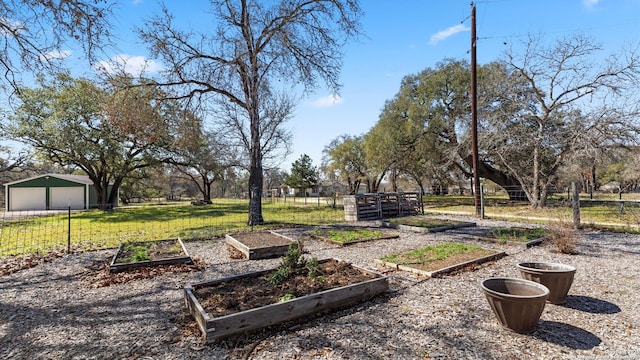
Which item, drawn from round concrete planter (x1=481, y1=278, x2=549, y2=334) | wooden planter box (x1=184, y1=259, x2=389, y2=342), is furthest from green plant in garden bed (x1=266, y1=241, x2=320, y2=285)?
round concrete planter (x1=481, y1=278, x2=549, y2=334)

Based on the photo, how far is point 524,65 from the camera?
13570mm

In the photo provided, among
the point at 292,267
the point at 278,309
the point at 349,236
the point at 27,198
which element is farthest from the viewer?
the point at 27,198

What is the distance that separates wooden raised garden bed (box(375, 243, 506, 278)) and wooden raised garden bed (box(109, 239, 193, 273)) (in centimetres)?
383

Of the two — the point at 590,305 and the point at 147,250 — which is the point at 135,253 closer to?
the point at 147,250

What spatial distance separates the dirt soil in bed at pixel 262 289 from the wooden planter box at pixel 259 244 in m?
2.02

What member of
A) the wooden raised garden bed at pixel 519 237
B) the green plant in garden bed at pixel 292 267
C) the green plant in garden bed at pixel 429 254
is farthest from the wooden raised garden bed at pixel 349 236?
the green plant in garden bed at pixel 292 267

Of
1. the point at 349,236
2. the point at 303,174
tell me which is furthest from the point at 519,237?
the point at 303,174

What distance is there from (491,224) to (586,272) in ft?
20.2

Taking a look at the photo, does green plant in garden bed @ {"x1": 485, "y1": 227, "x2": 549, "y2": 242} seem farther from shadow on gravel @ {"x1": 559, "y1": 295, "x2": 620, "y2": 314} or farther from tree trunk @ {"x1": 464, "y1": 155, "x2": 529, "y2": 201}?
tree trunk @ {"x1": 464, "y1": 155, "x2": 529, "y2": 201}

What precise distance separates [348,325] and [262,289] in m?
1.17

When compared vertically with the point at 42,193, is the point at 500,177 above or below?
above

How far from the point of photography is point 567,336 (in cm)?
288

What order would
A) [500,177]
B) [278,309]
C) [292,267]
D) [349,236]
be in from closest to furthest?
[278,309] < [292,267] < [349,236] < [500,177]

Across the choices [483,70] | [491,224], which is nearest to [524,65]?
[483,70]
